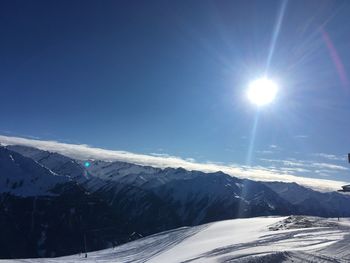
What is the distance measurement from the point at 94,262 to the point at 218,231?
1123 centimetres

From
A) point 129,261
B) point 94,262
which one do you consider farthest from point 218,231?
point 94,262

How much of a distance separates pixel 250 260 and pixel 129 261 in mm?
17214

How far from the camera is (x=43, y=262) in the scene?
34.0 metres

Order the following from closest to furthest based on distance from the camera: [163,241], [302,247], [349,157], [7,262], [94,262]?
[302,247], [349,157], [7,262], [94,262], [163,241]

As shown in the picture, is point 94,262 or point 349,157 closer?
point 349,157

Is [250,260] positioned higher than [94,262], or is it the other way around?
[250,260]

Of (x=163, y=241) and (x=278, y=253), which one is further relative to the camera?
(x=163, y=241)

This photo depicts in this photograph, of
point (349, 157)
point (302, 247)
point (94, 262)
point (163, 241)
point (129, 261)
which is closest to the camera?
point (302, 247)

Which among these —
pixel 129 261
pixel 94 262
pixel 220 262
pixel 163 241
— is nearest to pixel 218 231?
pixel 163 241

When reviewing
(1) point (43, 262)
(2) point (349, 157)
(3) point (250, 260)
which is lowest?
(1) point (43, 262)

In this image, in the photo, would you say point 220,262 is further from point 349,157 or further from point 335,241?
point 349,157

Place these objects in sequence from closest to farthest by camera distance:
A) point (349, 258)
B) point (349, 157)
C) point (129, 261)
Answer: point (349, 258)
point (349, 157)
point (129, 261)

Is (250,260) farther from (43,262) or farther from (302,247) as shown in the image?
(43,262)

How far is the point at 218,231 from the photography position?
1346 inches
